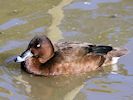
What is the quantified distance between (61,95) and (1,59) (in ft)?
4.17

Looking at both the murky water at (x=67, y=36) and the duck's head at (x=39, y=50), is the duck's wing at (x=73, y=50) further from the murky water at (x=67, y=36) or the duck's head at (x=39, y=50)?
the murky water at (x=67, y=36)

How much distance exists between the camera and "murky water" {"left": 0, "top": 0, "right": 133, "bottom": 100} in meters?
6.61

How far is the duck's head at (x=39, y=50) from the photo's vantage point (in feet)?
23.1

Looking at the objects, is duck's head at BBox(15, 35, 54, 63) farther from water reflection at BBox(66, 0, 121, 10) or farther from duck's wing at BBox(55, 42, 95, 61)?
water reflection at BBox(66, 0, 121, 10)

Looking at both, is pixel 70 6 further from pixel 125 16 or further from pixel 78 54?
pixel 78 54

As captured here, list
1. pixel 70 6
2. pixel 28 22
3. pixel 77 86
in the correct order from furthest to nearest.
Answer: pixel 70 6 < pixel 28 22 < pixel 77 86

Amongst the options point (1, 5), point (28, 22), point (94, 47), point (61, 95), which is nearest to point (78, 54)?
point (94, 47)

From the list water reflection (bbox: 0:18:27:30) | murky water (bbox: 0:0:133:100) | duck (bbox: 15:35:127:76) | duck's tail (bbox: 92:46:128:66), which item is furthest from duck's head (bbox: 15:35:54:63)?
water reflection (bbox: 0:18:27:30)

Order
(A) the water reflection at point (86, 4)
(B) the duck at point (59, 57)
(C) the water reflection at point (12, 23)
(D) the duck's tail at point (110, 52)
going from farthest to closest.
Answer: (A) the water reflection at point (86, 4)
(C) the water reflection at point (12, 23)
(D) the duck's tail at point (110, 52)
(B) the duck at point (59, 57)

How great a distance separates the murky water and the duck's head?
0.26 metres

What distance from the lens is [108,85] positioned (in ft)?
22.0

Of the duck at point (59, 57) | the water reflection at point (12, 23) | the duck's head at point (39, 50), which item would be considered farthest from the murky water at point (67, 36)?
the duck's head at point (39, 50)

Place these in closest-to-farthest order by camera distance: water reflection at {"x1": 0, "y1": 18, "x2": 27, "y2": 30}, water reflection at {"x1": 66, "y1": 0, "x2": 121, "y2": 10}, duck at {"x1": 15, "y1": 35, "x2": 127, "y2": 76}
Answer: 1. duck at {"x1": 15, "y1": 35, "x2": 127, "y2": 76}
2. water reflection at {"x1": 0, "y1": 18, "x2": 27, "y2": 30}
3. water reflection at {"x1": 66, "y1": 0, "x2": 121, "y2": 10}

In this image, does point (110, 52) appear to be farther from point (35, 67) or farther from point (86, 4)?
point (86, 4)
